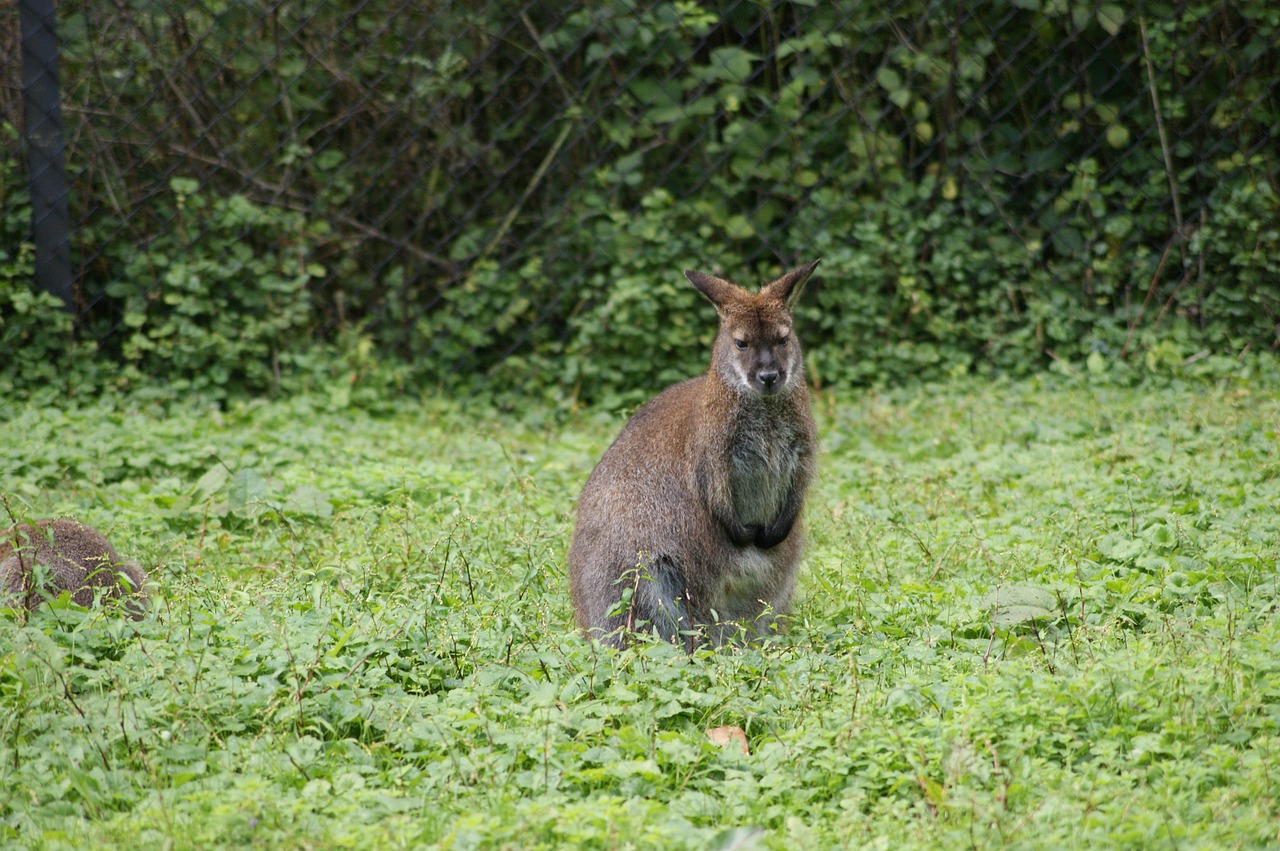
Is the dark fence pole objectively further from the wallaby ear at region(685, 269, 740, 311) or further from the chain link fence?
the wallaby ear at region(685, 269, 740, 311)

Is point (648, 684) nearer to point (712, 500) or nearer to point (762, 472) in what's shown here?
point (712, 500)

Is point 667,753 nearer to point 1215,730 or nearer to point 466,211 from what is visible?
point 1215,730

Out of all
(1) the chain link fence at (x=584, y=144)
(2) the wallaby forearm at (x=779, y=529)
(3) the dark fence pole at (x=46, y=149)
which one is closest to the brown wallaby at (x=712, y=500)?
(2) the wallaby forearm at (x=779, y=529)

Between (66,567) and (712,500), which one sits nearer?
(66,567)

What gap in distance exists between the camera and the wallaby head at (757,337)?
4.48 meters

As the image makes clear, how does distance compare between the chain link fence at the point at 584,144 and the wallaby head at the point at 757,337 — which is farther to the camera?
the chain link fence at the point at 584,144

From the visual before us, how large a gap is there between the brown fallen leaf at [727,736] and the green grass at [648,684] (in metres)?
0.05

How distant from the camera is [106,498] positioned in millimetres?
5719

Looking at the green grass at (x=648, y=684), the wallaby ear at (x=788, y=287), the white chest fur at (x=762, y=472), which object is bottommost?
the green grass at (x=648, y=684)

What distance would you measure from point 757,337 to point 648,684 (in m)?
1.57

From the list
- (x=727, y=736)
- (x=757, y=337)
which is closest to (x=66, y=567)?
(x=727, y=736)

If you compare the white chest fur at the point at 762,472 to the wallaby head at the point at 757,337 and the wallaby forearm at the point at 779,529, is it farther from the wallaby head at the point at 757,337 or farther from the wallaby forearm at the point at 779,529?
the wallaby head at the point at 757,337

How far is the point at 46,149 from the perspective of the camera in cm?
743

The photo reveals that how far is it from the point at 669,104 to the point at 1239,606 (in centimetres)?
535
